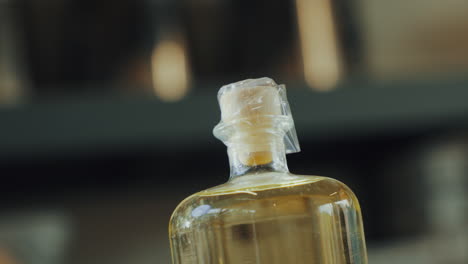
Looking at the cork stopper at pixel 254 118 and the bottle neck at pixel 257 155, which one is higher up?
the cork stopper at pixel 254 118

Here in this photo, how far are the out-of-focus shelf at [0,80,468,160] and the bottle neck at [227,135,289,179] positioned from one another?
4.29ft

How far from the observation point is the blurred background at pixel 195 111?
5.51 ft

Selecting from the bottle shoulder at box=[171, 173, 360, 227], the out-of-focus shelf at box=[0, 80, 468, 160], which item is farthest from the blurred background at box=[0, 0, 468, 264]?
the bottle shoulder at box=[171, 173, 360, 227]

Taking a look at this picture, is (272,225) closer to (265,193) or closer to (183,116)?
(265,193)

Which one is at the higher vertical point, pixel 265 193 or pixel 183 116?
pixel 183 116

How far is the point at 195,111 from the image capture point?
1680 millimetres

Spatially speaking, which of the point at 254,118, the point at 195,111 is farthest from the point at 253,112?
the point at 195,111

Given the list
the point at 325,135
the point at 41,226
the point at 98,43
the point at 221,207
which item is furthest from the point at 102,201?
the point at 221,207

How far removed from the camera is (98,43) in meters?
1.93

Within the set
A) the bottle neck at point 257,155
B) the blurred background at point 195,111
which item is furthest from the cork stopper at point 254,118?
the blurred background at point 195,111

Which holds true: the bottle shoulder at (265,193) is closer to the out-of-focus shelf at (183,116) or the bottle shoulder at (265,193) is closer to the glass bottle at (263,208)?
the glass bottle at (263,208)

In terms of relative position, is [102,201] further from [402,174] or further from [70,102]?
[402,174]

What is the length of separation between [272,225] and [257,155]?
36mm

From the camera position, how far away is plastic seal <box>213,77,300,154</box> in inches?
12.6
